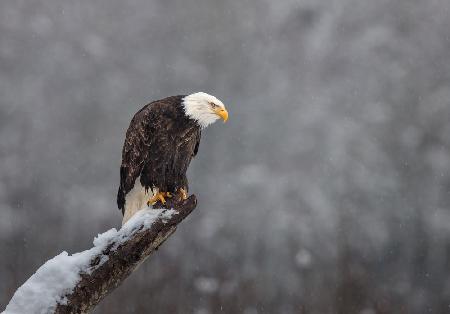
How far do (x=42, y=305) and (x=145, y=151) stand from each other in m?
4.21

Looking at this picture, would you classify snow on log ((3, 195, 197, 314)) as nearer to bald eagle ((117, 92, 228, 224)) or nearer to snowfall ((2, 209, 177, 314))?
snowfall ((2, 209, 177, 314))

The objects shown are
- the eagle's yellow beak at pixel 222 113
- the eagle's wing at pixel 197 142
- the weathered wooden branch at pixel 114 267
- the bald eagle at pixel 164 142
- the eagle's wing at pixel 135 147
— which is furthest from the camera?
the eagle's wing at pixel 197 142

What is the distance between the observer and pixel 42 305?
3.80 metres

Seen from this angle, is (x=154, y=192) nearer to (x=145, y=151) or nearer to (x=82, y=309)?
(x=145, y=151)

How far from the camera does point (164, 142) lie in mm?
7746

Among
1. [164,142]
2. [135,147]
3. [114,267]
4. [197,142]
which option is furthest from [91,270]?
[197,142]

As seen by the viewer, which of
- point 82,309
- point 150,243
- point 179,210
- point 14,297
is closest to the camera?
point 14,297

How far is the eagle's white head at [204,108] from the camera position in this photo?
312 inches

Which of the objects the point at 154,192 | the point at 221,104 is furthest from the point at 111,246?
the point at 221,104

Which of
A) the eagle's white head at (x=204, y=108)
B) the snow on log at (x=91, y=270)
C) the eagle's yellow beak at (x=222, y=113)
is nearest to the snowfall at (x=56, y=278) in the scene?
the snow on log at (x=91, y=270)

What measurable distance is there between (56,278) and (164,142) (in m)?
4.01

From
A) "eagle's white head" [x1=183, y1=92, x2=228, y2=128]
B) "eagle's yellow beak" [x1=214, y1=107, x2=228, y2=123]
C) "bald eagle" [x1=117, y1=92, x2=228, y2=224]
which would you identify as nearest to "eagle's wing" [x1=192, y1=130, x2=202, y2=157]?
"bald eagle" [x1=117, y1=92, x2=228, y2=224]

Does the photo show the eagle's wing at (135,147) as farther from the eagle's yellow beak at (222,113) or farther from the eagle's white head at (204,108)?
the eagle's yellow beak at (222,113)

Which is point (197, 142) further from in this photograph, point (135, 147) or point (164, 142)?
point (135, 147)
